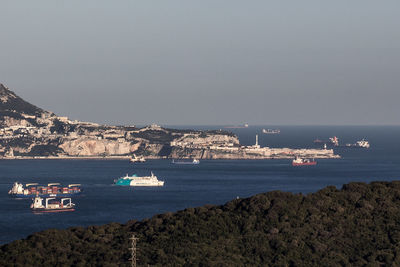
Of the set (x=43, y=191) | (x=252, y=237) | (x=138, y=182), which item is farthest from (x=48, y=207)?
(x=252, y=237)

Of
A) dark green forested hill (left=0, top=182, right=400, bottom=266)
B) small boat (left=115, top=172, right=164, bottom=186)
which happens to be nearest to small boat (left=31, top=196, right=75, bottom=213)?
small boat (left=115, top=172, right=164, bottom=186)

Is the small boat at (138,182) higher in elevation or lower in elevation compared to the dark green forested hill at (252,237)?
lower

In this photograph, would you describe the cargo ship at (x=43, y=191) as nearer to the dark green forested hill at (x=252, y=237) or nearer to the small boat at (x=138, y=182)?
the small boat at (x=138, y=182)

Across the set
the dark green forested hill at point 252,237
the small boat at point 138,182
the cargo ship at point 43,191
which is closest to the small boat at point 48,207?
the cargo ship at point 43,191

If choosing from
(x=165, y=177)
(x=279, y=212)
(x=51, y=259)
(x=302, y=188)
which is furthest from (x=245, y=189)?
(x=51, y=259)

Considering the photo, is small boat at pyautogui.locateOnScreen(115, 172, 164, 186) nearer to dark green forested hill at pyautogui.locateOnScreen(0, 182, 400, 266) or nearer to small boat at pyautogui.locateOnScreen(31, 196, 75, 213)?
small boat at pyautogui.locateOnScreen(31, 196, 75, 213)

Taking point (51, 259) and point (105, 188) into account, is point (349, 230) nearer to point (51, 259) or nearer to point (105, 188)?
point (51, 259)

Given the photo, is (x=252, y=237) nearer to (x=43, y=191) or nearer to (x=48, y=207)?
(x=48, y=207)

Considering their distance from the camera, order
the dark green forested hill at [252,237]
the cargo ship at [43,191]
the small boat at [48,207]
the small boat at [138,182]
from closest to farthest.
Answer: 1. the dark green forested hill at [252,237]
2. the small boat at [48,207]
3. the cargo ship at [43,191]
4. the small boat at [138,182]
